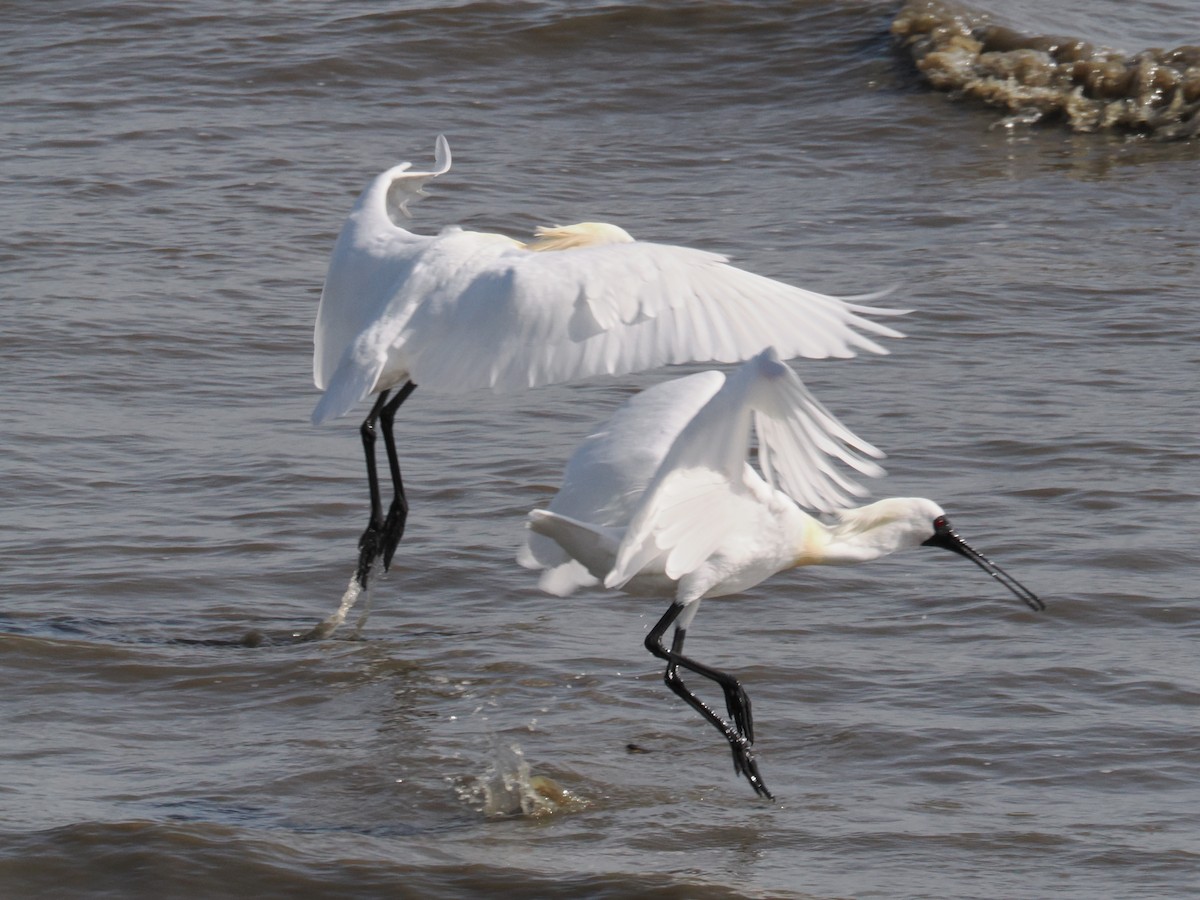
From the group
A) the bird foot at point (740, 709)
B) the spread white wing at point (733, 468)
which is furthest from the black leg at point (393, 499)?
the bird foot at point (740, 709)

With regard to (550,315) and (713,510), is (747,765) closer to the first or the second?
(713,510)

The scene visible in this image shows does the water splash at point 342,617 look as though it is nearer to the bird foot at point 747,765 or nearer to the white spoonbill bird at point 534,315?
the white spoonbill bird at point 534,315

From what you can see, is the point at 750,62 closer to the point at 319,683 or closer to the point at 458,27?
the point at 458,27

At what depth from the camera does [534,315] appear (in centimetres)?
577

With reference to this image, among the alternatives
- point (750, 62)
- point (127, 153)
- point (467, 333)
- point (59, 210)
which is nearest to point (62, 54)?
point (127, 153)

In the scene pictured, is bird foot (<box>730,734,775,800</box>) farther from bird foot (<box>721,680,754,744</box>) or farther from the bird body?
the bird body

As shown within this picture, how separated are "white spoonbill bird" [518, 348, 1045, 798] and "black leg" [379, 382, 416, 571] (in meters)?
1.04

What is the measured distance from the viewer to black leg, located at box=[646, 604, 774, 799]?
529 cm

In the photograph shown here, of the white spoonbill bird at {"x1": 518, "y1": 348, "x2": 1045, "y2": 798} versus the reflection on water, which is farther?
the reflection on water

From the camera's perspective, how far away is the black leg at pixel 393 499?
6785mm

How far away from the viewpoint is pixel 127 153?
495 inches

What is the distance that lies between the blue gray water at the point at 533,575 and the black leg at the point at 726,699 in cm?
11

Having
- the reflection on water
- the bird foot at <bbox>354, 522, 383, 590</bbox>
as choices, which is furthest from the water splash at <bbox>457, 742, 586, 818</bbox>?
the reflection on water

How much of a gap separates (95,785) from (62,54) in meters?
10.7
